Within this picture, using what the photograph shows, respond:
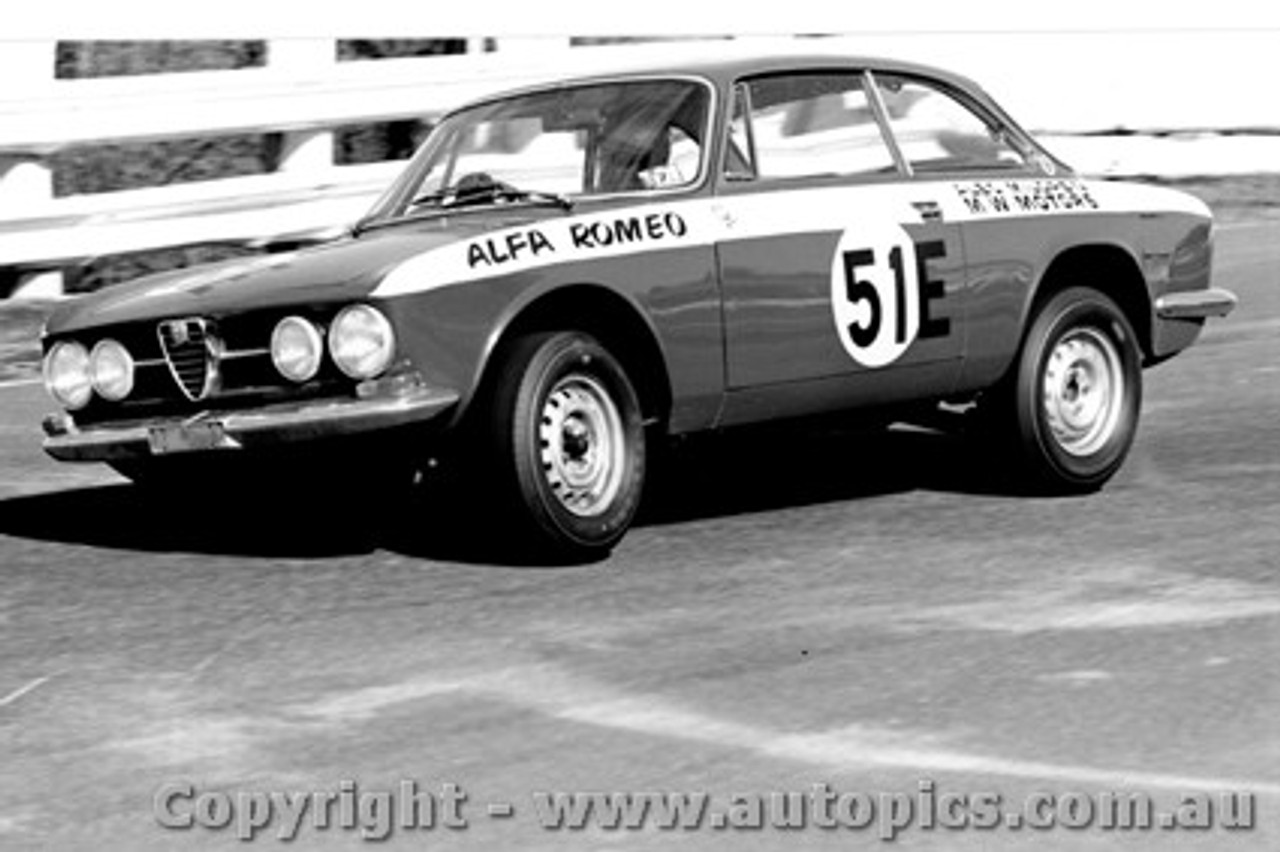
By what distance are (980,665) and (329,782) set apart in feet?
5.59

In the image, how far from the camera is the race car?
8203mm

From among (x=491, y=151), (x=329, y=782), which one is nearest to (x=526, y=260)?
(x=491, y=151)

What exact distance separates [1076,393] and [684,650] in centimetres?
285

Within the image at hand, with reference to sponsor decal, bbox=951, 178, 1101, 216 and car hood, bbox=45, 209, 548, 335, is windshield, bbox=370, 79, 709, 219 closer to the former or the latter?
car hood, bbox=45, 209, 548, 335

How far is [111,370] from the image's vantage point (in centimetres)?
866

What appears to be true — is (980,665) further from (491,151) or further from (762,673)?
(491,151)

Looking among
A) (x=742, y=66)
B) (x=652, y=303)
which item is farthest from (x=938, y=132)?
(x=652, y=303)

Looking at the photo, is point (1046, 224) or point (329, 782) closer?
point (329, 782)

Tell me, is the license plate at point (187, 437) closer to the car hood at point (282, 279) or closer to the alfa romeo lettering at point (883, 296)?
the car hood at point (282, 279)

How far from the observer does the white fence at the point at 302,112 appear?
563 inches

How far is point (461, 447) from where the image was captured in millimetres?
8266

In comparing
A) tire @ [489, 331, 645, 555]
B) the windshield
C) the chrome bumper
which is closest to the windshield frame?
the windshield

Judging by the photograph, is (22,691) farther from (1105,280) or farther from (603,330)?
(1105,280)

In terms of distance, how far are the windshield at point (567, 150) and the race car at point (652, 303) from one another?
11 mm
